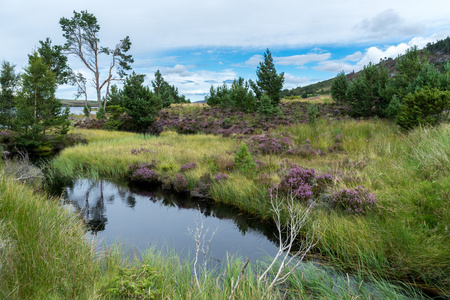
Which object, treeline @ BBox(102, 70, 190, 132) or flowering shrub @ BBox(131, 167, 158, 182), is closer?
flowering shrub @ BBox(131, 167, 158, 182)

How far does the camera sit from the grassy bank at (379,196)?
12.6 ft

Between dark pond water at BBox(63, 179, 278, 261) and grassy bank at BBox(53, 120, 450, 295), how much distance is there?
2.21 ft

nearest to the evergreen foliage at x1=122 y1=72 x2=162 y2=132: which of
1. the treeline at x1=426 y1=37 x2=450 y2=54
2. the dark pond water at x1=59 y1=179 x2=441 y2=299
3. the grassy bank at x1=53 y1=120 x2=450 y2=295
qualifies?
the grassy bank at x1=53 y1=120 x2=450 y2=295

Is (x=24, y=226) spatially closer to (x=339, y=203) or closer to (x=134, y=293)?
(x=134, y=293)

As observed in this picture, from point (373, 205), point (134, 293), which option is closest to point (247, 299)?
point (134, 293)

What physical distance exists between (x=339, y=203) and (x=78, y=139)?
19093 mm

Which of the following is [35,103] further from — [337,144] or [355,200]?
[355,200]

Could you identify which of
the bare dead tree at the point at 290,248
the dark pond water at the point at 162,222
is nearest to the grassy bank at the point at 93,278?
the bare dead tree at the point at 290,248

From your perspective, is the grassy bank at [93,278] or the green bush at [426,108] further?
the green bush at [426,108]

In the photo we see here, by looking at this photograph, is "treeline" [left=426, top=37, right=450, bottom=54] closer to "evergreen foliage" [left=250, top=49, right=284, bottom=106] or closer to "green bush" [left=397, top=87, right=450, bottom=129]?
"evergreen foliage" [left=250, top=49, right=284, bottom=106]

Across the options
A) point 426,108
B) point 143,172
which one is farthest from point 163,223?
point 426,108

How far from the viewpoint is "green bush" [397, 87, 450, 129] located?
10.0 meters

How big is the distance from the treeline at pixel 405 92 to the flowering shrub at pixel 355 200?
24.0 feet

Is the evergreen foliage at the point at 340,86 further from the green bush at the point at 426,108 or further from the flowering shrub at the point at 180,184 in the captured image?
the flowering shrub at the point at 180,184
